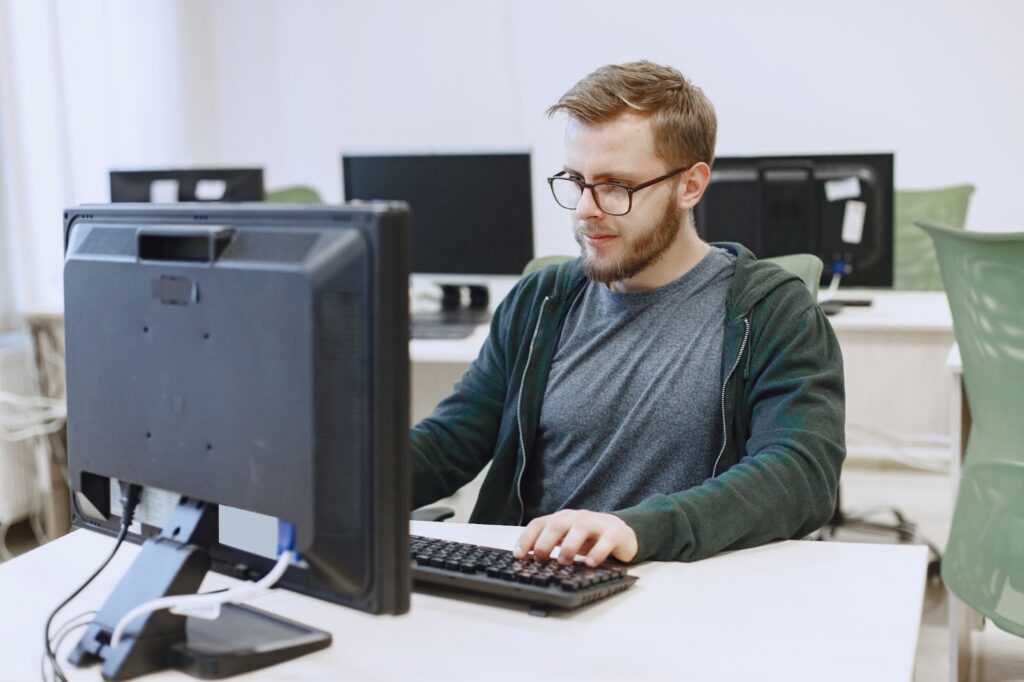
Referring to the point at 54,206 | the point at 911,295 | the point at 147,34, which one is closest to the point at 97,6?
the point at 147,34

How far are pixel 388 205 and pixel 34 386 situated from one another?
10.2ft

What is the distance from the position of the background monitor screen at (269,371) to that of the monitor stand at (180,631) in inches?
A: 1.4

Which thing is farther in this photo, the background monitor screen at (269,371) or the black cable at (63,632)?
the black cable at (63,632)

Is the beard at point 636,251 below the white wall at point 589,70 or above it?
below

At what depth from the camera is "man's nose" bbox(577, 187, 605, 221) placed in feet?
5.57

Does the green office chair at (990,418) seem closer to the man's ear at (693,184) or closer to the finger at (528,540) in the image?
the man's ear at (693,184)

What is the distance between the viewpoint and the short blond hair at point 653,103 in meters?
1.70

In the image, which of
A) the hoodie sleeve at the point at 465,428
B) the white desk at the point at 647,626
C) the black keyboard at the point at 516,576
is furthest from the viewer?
the hoodie sleeve at the point at 465,428

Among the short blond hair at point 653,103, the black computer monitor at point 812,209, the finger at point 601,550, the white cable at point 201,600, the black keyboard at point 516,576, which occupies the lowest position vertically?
the black keyboard at point 516,576

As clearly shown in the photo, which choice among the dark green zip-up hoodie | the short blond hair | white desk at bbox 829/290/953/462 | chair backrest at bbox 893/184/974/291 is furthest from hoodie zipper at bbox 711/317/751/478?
chair backrest at bbox 893/184/974/291

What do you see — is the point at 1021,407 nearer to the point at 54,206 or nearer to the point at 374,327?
the point at 374,327

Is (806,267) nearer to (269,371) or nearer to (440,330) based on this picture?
(269,371)

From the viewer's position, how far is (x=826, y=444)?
1489mm

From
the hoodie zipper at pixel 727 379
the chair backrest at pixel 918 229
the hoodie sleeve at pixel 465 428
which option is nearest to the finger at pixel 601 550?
the hoodie zipper at pixel 727 379
